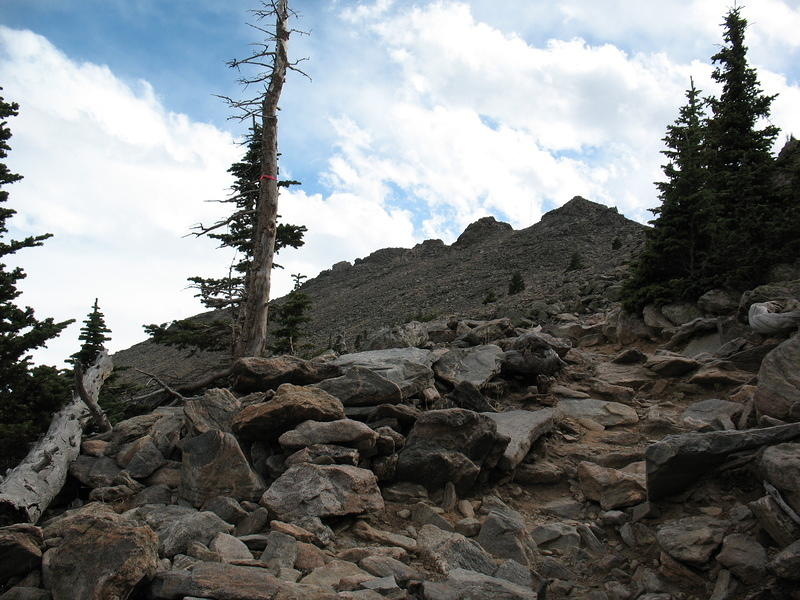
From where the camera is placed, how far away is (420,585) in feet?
13.3

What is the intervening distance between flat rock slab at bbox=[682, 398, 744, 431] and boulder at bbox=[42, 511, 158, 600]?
6.23 meters

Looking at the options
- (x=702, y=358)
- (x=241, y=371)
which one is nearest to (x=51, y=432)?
(x=241, y=371)

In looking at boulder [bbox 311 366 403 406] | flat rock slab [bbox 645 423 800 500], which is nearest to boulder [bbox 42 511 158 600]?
boulder [bbox 311 366 403 406]

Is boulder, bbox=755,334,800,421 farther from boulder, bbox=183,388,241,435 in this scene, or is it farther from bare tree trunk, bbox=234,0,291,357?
bare tree trunk, bbox=234,0,291,357

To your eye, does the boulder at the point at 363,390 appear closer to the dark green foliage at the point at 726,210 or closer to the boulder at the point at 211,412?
Answer: the boulder at the point at 211,412

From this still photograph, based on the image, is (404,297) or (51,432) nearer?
(51,432)

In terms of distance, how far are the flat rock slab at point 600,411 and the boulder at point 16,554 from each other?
6884 mm

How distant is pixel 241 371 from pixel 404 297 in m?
59.8

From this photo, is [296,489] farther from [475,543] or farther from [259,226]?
[259,226]

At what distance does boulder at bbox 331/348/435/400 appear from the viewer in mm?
8203

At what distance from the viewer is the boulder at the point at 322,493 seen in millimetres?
5137

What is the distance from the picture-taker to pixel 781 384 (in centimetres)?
584

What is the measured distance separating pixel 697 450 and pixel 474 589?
8.24 feet

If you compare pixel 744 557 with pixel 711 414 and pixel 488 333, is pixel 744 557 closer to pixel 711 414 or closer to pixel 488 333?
pixel 711 414
